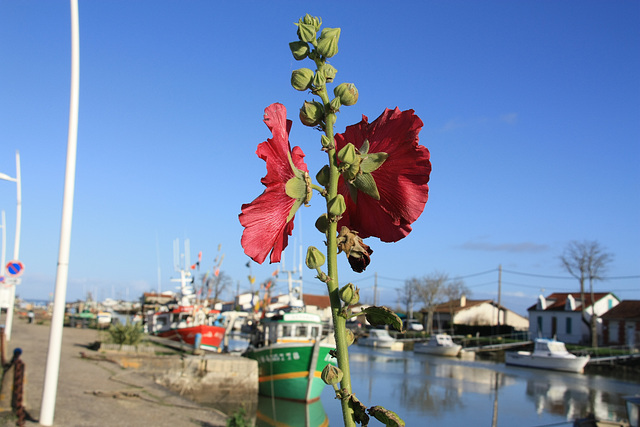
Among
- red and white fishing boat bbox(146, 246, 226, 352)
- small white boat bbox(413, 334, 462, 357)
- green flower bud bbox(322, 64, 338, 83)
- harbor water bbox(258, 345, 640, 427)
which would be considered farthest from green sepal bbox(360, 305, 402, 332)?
small white boat bbox(413, 334, 462, 357)

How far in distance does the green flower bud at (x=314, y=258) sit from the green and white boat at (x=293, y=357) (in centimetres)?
1904

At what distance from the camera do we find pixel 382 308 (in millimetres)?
1077

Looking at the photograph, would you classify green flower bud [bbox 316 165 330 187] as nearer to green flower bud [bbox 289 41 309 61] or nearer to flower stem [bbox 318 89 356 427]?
flower stem [bbox 318 89 356 427]

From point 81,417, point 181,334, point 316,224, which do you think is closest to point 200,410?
point 81,417

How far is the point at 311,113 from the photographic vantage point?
1114 millimetres

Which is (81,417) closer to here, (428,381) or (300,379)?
(300,379)

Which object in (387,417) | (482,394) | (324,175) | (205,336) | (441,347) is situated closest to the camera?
(387,417)

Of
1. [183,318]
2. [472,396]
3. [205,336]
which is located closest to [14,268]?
[205,336]

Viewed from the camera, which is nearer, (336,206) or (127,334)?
(336,206)

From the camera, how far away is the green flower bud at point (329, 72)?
1.19 metres

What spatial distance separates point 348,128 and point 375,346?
59.6 metres

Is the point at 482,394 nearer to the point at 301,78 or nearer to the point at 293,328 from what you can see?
the point at 293,328

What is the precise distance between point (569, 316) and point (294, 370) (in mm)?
38759

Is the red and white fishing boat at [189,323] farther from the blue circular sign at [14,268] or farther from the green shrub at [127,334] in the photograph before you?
the blue circular sign at [14,268]
